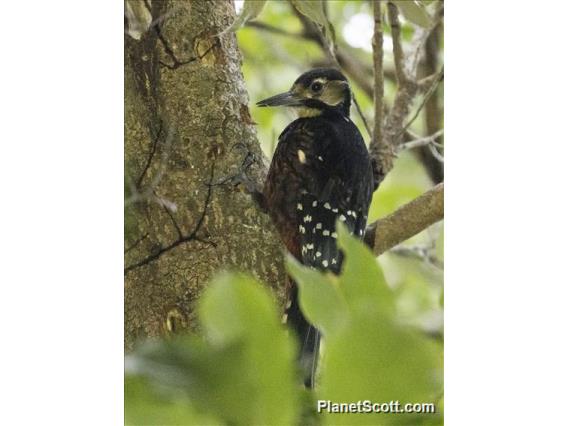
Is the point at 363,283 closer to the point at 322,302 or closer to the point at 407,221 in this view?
the point at 322,302

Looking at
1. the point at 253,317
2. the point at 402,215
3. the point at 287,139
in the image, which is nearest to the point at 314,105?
the point at 287,139

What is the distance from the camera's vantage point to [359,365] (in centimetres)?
26

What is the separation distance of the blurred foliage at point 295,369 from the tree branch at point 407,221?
2.05 feet

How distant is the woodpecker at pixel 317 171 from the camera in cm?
90

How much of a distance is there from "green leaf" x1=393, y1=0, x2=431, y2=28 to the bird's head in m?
0.14

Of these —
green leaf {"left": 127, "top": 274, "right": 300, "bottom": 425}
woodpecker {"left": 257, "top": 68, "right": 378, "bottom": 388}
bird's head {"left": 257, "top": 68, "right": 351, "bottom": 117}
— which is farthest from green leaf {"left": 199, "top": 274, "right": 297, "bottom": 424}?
bird's head {"left": 257, "top": 68, "right": 351, "bottom": 117}

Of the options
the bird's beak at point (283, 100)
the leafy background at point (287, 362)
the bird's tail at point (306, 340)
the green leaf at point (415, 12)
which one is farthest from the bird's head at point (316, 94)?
the leafy background at point (287, 362)

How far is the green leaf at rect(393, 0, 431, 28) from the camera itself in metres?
0.84

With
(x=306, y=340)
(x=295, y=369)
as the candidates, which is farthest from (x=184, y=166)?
(x=295, y=369)

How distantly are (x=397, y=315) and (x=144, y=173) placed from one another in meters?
0.69

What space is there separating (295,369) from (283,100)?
0.71 meters

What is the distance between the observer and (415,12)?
841 mm

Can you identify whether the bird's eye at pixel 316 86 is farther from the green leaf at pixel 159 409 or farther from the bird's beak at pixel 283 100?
the green leaf at pixel 159 409

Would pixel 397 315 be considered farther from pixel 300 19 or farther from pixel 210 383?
pixel 300 19
